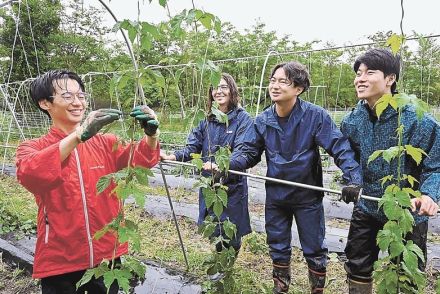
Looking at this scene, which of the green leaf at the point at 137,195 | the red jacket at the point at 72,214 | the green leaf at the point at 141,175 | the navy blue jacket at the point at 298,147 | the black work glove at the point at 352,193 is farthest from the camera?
the navy blue jacket at the point at 298,147

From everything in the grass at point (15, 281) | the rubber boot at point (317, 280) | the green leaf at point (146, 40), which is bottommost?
the grass at point (15, 281)

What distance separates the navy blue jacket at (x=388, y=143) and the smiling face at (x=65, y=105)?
1403 millimetres

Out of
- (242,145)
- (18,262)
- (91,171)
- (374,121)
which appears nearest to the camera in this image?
(91,171)

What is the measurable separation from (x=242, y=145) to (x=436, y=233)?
2659 millimetres

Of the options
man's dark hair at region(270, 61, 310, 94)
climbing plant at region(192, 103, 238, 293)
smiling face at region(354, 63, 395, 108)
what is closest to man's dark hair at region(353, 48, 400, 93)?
smiling face at region(354, 63, 395, 108)

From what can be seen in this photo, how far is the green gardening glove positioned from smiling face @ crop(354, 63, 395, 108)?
1.28 meters

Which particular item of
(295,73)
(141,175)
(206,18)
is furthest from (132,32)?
(295,73)

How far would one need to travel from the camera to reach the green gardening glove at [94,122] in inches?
57.1

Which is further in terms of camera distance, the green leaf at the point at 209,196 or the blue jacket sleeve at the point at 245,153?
the blue jacket sleeve at the point at 245,153

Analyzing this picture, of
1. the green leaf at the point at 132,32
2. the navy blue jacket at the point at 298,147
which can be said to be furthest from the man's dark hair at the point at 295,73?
the green leaf at the point at 132,32

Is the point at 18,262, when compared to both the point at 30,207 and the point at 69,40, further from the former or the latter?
the point at 69,40

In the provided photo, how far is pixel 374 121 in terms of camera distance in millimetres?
2104

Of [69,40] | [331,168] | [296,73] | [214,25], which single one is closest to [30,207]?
[296,73]

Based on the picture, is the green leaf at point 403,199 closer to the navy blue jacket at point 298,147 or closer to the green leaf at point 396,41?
the green leaf at point 396,41
